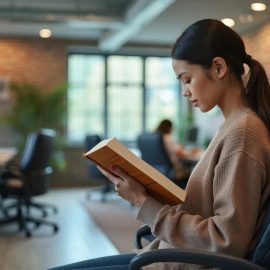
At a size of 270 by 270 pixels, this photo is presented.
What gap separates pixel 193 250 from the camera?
1.24m

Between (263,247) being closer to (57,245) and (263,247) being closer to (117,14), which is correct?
(57,245)

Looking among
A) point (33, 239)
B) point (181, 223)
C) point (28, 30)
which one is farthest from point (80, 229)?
point (28, 30)

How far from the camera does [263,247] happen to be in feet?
4.09

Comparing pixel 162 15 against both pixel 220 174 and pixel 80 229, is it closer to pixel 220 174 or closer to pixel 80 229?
pixel 80 229

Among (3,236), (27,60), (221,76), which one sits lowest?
(3,236)

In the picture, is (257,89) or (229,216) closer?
(229,216)

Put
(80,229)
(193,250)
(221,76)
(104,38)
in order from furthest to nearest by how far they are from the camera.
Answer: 1. (104,38)
2. (80,229)
3. (221,76)
4. (193,250)

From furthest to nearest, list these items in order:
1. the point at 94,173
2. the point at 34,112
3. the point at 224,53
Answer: the point at 34,112
the point at 94,173
the point at 224,53

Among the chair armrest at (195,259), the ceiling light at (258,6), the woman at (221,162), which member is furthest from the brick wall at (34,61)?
the chair armrest at (195,259)

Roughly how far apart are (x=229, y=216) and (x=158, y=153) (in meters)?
4.70

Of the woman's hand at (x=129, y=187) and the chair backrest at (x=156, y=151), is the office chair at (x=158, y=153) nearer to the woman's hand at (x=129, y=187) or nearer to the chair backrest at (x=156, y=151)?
the chair backrest at (x=156, y=151)

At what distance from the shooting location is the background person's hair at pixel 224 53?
1.33 meters

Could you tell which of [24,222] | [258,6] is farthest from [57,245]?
[258,6]

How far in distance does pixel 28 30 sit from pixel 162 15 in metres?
2.62
